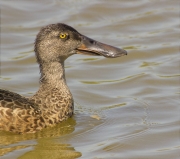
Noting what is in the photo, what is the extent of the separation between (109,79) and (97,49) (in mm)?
1937

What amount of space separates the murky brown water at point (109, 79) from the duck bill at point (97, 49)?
2.97 ft

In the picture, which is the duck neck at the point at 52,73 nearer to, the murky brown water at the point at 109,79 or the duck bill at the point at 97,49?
the duck bill at the point at 97,49

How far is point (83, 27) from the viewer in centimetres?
1462

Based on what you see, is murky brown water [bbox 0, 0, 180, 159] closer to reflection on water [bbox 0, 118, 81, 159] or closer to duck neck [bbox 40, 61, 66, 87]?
reflection on water [bbox 0, 118, 81, 159]

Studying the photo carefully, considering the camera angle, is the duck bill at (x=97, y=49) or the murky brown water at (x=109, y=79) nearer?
the murky brown water at (x=109, y=79)

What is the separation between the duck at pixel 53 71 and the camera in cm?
985

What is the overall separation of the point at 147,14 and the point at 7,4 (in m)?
2.90

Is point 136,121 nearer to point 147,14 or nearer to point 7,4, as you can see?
point 147,14

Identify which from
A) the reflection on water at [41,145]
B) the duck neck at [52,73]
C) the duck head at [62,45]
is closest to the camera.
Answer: the reflection on water at [41,145]

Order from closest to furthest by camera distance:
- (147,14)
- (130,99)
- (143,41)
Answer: (130,99) → (143,41) → (147,14)

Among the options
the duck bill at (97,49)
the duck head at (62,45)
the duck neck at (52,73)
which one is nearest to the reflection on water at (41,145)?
the duck neck at (52,73)

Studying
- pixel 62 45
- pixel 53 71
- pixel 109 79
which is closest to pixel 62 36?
pixel 62 45

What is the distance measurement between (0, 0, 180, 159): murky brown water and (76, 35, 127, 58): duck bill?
2.97 ft

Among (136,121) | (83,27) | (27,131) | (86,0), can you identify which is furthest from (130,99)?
(86,0)
